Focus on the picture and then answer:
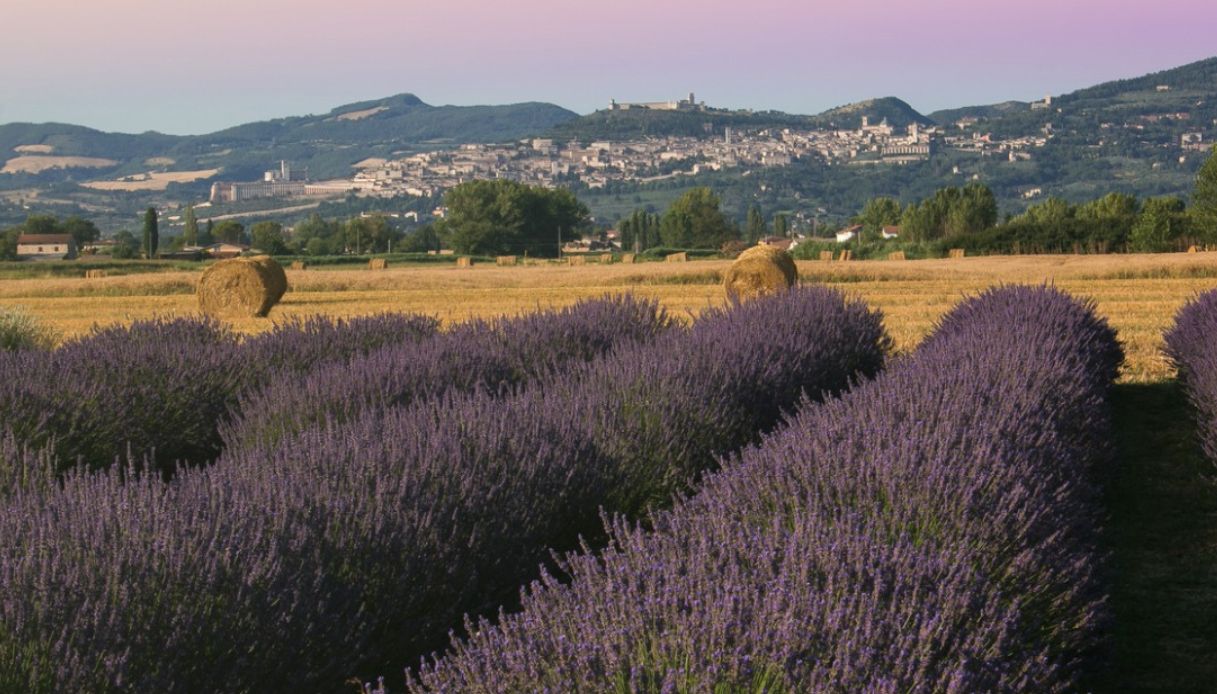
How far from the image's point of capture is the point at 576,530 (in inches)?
207

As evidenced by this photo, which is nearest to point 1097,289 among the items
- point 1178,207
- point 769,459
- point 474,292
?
point 474,292

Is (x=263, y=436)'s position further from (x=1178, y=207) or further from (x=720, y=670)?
(x=1178, y=207)

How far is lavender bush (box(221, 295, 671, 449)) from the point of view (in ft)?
20.8

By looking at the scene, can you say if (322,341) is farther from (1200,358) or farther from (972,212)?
(972,212)

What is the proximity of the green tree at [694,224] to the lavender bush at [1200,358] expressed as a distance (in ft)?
323

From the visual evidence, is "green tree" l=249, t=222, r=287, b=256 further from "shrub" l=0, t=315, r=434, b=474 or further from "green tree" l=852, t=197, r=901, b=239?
"shrub" l=0, t=315, r=434, b=474

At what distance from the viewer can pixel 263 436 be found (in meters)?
6.18

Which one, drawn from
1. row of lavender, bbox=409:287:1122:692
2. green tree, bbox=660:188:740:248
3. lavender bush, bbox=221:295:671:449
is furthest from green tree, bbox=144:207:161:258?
row of lavender, bbox=409:287:1122:692

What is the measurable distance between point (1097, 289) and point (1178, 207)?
210 ft

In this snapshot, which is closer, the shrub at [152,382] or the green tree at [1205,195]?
the shrub at [152,382]

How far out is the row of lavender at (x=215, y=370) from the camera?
21.3ft

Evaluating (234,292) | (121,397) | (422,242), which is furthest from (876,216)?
(121,397)

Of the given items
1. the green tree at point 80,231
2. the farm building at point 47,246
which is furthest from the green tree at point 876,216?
the green tree at point 80,231

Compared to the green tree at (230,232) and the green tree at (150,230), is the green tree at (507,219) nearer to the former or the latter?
the green tree at (230,232)
